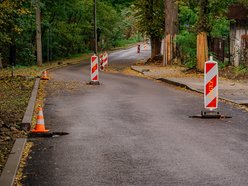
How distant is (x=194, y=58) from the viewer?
1111 inches

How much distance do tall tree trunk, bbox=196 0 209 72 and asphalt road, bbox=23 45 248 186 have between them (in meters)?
11.5

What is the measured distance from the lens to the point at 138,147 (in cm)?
871

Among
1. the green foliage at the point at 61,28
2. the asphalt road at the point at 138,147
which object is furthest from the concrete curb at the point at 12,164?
the green foliage at the point at 61,28

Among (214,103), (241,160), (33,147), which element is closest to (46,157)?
(33,147)

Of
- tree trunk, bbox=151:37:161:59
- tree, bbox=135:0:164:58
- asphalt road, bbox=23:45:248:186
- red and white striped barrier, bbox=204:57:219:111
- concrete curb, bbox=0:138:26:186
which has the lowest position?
asphalt road, bbox=23:45:248:186

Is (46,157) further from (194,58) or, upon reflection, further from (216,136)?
(194,58)

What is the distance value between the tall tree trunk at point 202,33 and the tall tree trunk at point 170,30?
7641mm

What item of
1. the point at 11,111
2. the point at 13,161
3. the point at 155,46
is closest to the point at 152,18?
the point at 155,46

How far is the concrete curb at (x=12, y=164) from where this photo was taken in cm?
648

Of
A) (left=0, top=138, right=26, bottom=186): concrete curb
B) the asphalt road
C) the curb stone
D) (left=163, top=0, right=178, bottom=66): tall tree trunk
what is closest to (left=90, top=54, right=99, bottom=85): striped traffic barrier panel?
the asphalt road

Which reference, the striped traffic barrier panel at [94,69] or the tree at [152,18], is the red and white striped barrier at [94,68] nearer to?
the striped traffic barrier panel at [94,69]

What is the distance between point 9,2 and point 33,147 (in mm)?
7732

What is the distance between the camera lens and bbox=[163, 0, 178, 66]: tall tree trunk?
33.8 metres

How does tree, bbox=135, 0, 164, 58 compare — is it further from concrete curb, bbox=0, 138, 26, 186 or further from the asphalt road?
concrete curb, bbox=0, 138, 26, 186
